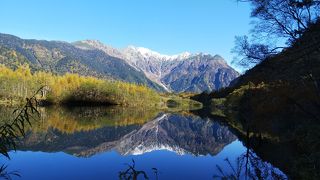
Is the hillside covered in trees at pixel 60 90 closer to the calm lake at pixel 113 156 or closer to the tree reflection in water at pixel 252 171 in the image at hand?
the calm lake at pixel 113 156

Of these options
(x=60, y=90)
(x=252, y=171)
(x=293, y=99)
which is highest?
(x=293, y=99)

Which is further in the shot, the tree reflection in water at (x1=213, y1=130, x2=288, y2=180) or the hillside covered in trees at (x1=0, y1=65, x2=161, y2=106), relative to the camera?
the hillside covered in trees at (x1=0, y1=65, x2=161, y2=106)

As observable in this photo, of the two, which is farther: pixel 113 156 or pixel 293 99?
pixel 113 156

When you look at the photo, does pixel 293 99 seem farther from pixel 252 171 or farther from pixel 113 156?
pixel 113 156

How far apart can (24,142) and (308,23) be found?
46.3 m

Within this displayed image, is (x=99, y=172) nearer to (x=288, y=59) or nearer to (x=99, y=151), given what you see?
(x=99, y=151)

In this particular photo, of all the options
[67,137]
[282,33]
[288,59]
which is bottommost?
[67,137]

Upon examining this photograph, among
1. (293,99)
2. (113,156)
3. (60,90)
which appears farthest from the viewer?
(60,90)

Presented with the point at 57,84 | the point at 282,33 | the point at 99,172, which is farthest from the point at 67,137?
the point at 57,84

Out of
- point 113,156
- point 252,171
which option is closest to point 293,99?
point 252,171

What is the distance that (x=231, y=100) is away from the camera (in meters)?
159

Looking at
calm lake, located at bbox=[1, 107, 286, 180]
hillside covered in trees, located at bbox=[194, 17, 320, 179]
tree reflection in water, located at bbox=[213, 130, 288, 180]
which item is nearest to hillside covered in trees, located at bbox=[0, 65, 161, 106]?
calm lake, located at bbox=[1, 107, 286, 180]

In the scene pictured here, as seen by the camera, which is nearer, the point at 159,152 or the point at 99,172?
the point at 99,172

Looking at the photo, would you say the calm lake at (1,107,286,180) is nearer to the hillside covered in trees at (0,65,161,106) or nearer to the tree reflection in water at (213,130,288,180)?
the tree reflection in water at (213,130,288,180)
